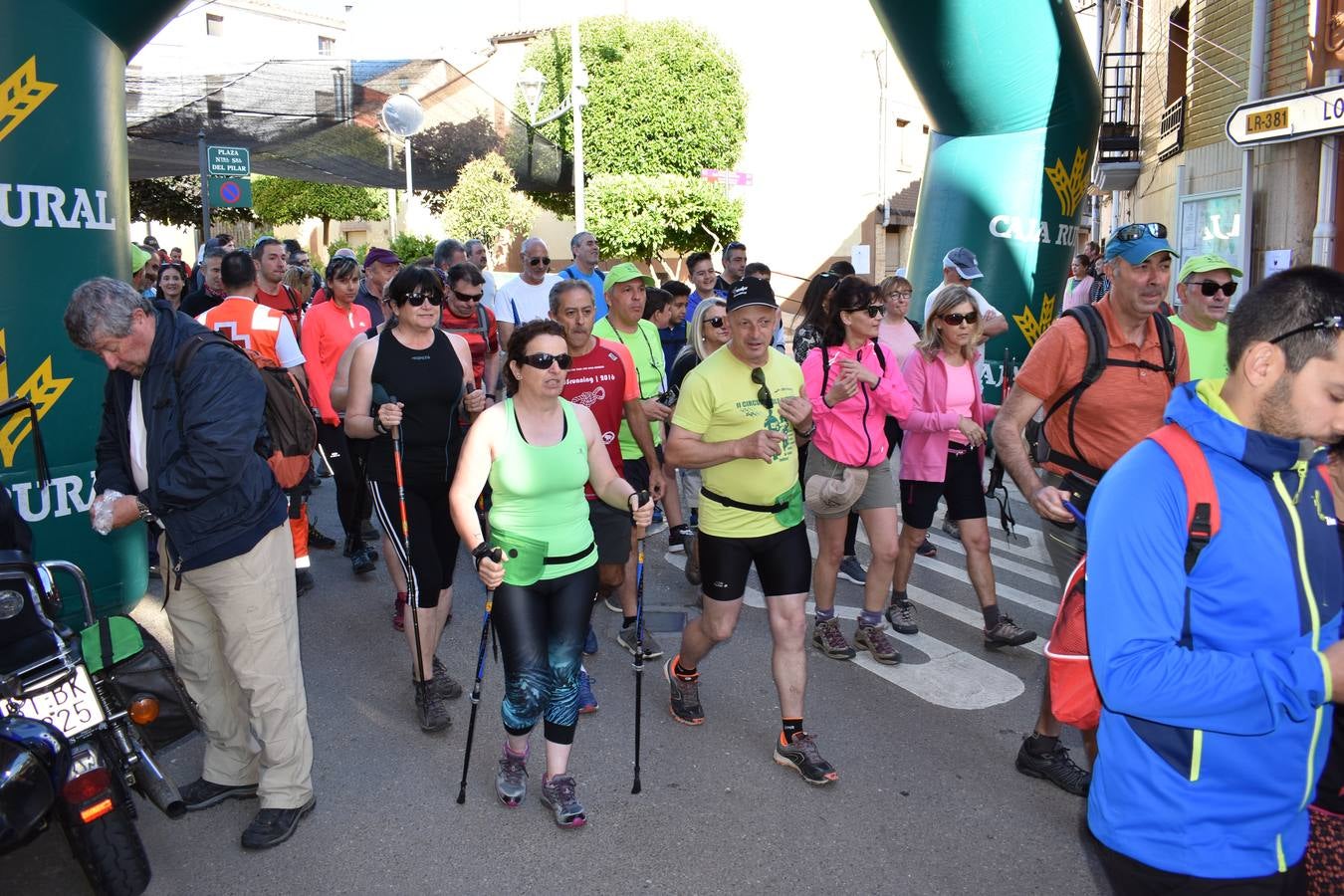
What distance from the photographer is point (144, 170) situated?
1962 cm

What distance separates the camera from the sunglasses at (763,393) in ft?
14.7

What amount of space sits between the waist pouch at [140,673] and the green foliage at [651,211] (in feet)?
99.9

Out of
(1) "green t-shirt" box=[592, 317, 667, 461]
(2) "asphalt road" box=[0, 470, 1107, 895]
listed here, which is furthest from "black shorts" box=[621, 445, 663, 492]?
(2) "asphalt road" box=[0, 470, 1107, 895]

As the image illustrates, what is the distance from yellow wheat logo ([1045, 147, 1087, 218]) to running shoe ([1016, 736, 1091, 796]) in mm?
6294

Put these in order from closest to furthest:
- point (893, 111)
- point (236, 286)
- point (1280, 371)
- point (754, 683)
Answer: point (1280, 371) → point (754, 683) → point (236, 286) → point (893, 111)

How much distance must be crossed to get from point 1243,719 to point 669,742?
321cm

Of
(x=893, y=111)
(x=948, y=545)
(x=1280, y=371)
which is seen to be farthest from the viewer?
(x=893, y=111)

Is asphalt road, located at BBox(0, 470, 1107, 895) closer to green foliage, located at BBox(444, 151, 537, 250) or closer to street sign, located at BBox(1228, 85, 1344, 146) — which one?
street sign, located at BBox(1228, 85, 1344, 146)

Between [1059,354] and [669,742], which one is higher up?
[1059,354]

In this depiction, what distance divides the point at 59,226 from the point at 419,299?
210 cm

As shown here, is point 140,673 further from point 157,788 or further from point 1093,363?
point 1093,363

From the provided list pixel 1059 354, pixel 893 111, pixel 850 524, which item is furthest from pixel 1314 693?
pixel 893 111

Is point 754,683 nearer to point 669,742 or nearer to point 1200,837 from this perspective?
point 669,742

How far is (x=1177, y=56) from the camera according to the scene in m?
18.8
